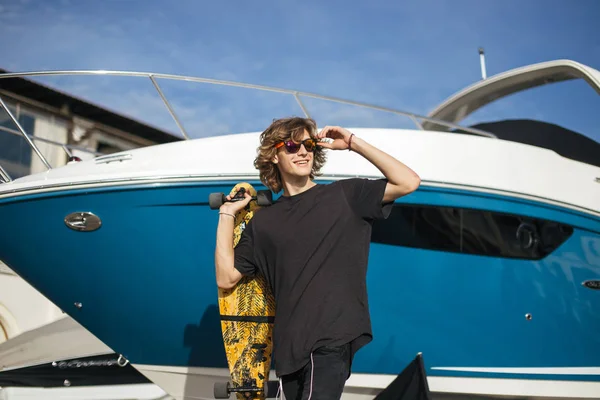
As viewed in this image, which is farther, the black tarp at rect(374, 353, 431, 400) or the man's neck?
the black tarp at rect(374, 353, 431, 400)

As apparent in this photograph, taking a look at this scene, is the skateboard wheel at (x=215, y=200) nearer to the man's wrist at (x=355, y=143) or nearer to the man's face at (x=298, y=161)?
the man's face at (x=298, y=161)

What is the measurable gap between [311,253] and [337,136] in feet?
1.65

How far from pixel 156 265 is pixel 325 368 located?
1.84 metres

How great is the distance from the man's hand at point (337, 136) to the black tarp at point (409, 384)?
164cm

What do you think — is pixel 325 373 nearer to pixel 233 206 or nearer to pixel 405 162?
pixel 233 206

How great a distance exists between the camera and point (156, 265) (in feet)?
11.2

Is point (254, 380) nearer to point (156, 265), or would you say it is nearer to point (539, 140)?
point (156, 265)

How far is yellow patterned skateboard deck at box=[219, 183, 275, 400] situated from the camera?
8.15 feet

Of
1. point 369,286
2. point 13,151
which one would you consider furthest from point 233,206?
point 13,151

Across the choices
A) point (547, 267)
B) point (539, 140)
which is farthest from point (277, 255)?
point (539, 140)

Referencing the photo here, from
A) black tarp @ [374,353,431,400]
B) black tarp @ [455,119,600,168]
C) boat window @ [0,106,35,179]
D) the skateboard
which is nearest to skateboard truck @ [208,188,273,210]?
the skateboard

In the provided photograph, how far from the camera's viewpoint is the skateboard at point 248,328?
247 centimetres

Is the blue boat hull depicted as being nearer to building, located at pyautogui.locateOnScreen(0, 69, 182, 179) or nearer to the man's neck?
building, located at pyautogui.locateOnScreen(0, 69, 182, 179)

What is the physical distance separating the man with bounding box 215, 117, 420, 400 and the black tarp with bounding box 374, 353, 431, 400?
143cm
